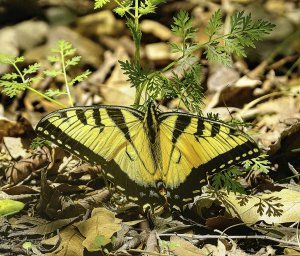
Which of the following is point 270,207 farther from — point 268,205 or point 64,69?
point 64,69


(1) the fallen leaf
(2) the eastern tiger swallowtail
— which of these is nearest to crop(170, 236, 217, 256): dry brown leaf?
(2) the eastern tiger swallowtail

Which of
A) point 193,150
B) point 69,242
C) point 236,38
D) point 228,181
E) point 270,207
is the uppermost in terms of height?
point 236,38

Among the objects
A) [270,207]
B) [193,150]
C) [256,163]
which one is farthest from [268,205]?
[193,150]

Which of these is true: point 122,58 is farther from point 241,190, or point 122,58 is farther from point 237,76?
point 241,190

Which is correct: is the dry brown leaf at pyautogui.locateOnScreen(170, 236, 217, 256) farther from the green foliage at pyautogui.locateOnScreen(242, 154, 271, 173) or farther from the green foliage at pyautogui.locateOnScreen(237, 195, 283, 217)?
the green foliage at pyautogui.locateOnScreen(242, 154, 271, 173)

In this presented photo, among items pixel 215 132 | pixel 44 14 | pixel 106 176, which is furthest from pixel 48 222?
pixel 44 14

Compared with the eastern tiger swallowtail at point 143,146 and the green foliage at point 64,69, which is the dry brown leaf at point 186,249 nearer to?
the eastern tiger swallowtail at point 143,146

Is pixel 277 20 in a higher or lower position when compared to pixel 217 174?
higher
